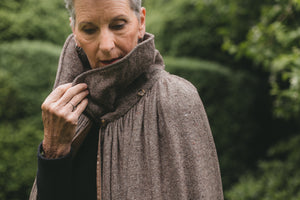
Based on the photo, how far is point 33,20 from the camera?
623 centimetres

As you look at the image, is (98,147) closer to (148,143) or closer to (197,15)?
(148,143)

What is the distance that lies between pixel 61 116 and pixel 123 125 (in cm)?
28

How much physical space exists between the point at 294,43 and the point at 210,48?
531cm

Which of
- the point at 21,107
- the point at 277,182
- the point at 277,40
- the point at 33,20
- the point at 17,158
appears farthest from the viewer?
the point at 33,20

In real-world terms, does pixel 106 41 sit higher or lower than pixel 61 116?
higher

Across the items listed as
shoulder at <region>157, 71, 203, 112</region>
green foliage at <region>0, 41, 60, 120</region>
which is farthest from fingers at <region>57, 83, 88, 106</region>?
green foliage at <region>0, 41, 60, 120</region>

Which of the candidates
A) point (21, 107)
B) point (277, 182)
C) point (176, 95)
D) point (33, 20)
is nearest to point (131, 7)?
point (176, 95)

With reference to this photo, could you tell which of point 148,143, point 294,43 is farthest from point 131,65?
point 294,43

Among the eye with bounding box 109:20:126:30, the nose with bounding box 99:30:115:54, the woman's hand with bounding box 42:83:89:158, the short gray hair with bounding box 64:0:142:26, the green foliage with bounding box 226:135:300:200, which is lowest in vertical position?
the green foliage with bounding box 226:135:300:200

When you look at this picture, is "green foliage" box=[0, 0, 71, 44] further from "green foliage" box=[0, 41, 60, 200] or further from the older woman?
the older woman

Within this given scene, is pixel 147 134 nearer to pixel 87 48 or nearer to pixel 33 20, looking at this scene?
pixel 87 48

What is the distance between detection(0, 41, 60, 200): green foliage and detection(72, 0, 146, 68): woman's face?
11.6ft

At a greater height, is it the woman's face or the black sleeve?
the woman's face

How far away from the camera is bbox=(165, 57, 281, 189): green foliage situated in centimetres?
729
